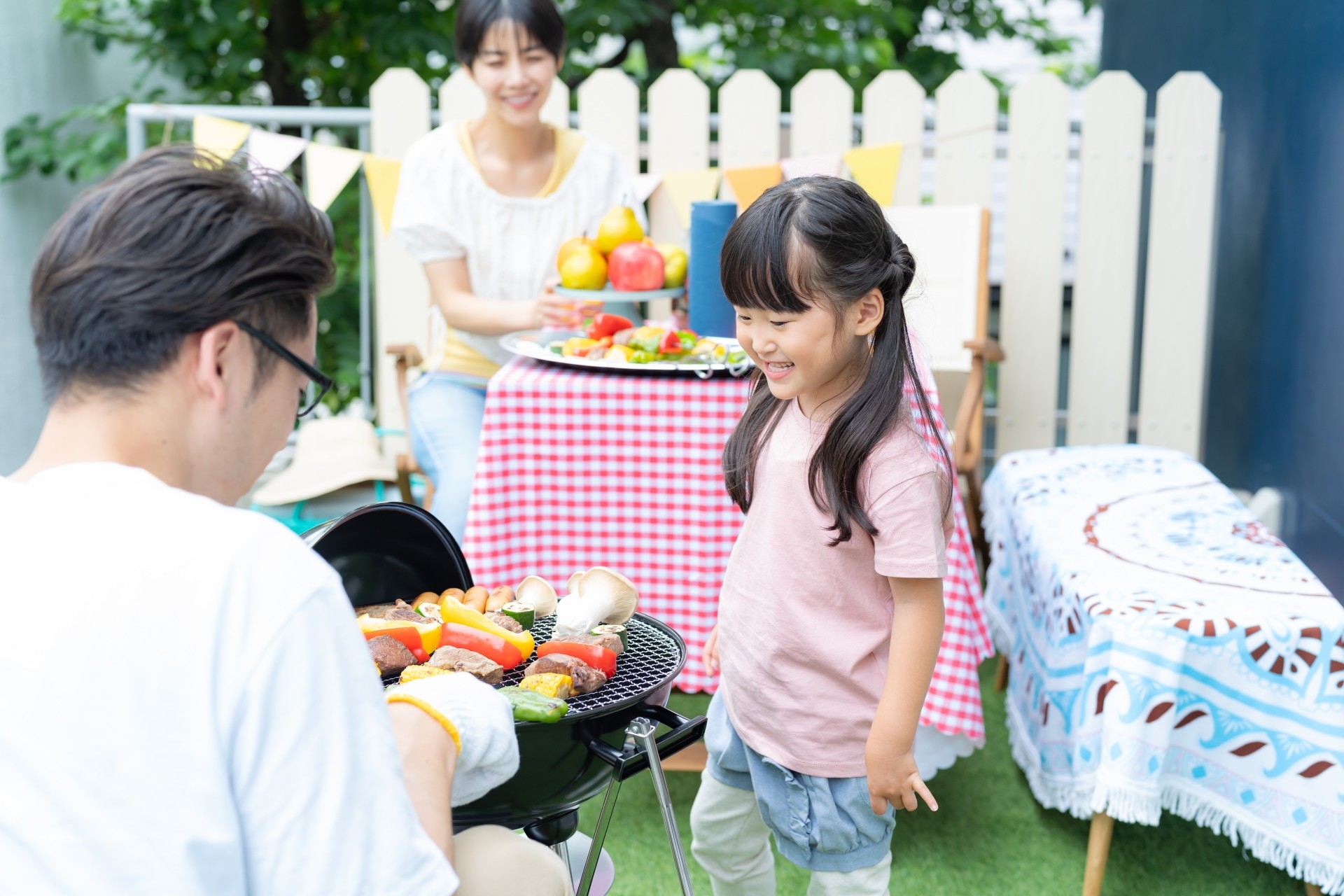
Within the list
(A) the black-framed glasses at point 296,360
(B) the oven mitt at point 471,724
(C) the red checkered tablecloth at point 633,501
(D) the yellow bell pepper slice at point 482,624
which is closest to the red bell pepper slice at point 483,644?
(D) the yellow bell pepper slice at point 482,624

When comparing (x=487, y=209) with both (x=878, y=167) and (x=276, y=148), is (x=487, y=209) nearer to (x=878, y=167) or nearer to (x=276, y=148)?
(x=276, y=148)

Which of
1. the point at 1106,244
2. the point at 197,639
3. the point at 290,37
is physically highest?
the point at 290,37

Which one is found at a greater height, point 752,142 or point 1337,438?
point 752,142

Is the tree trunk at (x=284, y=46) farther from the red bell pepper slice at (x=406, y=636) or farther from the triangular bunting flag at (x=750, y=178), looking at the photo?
the red bell pepper slice at (x=406, y=636)

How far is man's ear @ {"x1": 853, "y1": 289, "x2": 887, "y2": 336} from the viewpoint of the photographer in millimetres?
1683

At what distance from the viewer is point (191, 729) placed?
2.89ft

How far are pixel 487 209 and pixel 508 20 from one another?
480mm

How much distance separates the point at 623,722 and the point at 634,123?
335cm

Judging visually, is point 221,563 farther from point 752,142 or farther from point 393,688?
point 752,142

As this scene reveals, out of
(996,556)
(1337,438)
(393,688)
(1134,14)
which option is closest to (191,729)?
(393,688)

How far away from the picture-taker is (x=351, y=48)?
625 centimetres


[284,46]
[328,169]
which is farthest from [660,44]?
[328,169]

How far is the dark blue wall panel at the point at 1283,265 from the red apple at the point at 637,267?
2.02 meters

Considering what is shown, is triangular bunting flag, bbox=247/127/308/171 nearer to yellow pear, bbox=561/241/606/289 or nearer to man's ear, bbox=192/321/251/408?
yellow pear, bbox=561/241/606/289
